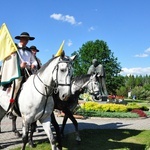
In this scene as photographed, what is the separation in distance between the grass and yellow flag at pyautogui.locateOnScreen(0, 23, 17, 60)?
2819 mm

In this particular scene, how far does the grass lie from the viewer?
8305 millimetres

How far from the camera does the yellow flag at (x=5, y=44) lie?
22.5 feet

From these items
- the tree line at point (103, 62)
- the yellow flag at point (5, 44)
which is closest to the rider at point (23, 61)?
the yellow flag at point (5, 44)

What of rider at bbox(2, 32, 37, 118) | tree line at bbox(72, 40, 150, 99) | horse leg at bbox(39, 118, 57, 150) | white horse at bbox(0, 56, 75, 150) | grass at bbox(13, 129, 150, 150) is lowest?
grass at bbox(13, 129, 150, 150)

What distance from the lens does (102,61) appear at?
54281 millimetres

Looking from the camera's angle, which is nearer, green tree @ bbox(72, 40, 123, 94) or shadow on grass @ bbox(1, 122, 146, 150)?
shadow on grass @ bbox(1, 122, 146, 150)

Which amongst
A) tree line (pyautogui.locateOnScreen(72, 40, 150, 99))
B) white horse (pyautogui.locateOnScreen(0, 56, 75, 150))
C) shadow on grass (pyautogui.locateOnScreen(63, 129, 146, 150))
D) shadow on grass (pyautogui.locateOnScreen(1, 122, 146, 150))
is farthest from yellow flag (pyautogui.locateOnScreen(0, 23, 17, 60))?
tree line (pyautogui.locateOnScreen(72, 40, 150, 99))

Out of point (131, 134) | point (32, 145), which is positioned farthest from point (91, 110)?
point (32, 145)

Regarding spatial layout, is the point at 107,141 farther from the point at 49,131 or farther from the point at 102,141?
the point at 49,131

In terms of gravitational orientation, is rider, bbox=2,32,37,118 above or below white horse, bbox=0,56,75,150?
above

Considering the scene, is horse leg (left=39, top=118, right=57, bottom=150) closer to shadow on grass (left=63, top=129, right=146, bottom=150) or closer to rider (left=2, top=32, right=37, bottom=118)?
rider (left=2, top=32, right=37, bottom=118)

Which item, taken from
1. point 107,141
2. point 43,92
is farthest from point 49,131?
point 107,141

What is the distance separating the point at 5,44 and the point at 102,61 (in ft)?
157

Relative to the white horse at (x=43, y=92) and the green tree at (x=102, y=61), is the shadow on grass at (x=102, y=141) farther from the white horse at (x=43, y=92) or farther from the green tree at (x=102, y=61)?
the green tree at (x=102, y=61)
